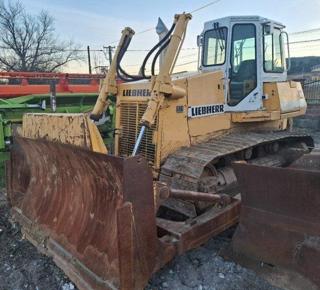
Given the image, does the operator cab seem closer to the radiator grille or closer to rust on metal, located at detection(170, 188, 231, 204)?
the radiator grille

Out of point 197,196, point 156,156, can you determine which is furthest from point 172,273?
point 156,156

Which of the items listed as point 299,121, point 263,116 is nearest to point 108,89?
point 263,116

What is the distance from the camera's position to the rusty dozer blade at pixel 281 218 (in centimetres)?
308

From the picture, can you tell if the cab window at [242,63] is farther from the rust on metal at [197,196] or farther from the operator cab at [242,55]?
the rust on metal at [197,196]

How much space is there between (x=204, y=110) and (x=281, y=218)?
83.3 inches

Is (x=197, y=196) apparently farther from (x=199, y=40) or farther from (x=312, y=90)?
(x=312, y=90)

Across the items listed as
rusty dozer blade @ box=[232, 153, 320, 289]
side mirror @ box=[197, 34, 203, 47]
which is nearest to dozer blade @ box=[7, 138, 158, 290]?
rusty dozer blade @ box=[232, 153, 320, 289]

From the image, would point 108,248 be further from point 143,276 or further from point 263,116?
point 263,116

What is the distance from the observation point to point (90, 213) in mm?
3453

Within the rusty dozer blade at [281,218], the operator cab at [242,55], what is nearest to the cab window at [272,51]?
the operator cab at [242,55]

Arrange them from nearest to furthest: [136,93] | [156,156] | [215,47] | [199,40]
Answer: [156,156] < [136,93] < [215,47] < [199,40]

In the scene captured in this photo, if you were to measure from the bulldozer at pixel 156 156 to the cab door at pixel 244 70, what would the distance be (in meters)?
0.01

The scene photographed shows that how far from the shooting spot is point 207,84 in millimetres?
4996

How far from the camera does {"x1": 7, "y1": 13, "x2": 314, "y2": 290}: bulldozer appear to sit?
300cm
